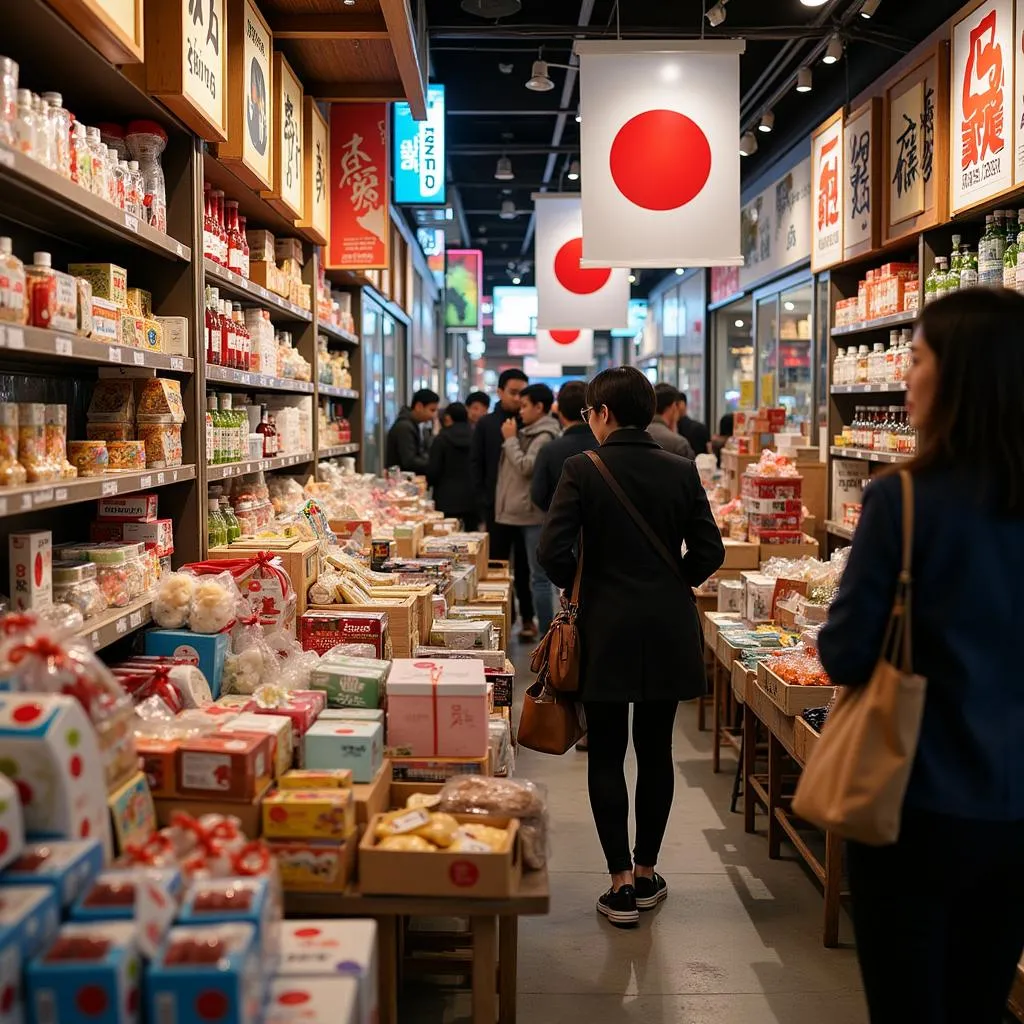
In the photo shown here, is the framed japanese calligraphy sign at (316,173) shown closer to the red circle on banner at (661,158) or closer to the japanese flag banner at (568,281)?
the red circle on banner at (661,158)

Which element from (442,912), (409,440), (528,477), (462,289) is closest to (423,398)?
(409,440)

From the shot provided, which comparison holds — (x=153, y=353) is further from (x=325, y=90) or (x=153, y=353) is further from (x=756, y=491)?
(x=756, y=491)

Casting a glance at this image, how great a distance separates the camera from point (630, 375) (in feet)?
12.8

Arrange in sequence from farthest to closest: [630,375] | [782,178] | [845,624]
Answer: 1. [782,178]
2. [630,375]
3. [845,624]

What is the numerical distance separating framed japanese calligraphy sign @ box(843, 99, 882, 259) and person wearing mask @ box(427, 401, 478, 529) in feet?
12.8

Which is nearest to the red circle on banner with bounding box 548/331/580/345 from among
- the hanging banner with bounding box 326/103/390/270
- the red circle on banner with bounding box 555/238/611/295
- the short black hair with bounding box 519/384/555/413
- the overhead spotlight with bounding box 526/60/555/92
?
the red circle on banner with bounding box 555/238/611/295

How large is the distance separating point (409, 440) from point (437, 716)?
24.6 feet

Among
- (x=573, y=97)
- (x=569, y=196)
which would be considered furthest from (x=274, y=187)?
(x=573, y=97)

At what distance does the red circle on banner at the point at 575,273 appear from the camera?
11039mm

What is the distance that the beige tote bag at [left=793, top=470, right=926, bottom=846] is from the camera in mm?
2002

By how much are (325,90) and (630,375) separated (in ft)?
10.0

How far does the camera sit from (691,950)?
3820 millimetres

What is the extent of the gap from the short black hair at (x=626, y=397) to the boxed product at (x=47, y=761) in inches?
91.3

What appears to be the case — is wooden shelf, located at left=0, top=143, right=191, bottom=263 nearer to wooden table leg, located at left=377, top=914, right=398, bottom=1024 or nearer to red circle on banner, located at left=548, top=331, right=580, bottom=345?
A: wooden table leg, located at left=377, top=914, right=398, bottom=1024
